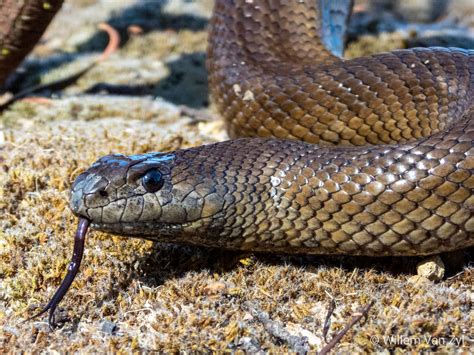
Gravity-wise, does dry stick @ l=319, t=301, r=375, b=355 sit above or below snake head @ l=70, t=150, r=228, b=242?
below

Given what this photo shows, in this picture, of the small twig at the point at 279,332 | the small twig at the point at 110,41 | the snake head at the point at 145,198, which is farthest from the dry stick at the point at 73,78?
the small twig at the point at 279,332

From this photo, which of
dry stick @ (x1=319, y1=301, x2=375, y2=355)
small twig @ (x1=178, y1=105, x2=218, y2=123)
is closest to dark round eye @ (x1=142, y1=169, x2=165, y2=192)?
dry stick @ (x1=319, y1=301, x2=375, y2=355)

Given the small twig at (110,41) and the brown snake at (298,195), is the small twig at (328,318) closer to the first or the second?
the brown snake at (298,195)

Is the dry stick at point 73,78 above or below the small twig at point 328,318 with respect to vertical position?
below

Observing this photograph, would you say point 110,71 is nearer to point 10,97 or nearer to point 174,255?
point 10,97

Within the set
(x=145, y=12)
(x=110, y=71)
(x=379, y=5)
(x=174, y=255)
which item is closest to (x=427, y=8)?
(x=379, y=5)

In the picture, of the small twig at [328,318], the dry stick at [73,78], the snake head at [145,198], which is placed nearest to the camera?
the small twig at [328,318]

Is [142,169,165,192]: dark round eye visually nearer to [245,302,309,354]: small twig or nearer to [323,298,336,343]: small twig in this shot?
[245,302,309,354]: small twig
